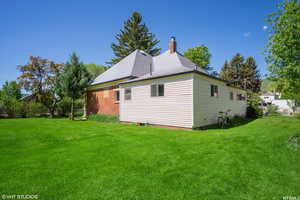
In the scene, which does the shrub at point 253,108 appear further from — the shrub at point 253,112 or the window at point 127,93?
the window at point 127,93

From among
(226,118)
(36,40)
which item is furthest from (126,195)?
(36,40)

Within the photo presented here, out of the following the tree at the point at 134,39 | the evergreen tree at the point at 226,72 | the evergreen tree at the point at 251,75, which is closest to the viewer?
the tree at the point at 134,39

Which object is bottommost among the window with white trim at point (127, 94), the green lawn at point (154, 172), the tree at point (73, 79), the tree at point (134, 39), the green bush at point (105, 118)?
the green lawn at point (154, 172)

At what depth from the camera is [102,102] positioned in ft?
49.8

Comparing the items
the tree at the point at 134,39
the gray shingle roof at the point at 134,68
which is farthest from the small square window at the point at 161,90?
the tree at the point at 134,39

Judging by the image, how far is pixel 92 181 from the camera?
2.70 meters

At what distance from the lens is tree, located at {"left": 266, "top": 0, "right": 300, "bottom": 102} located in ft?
15.3

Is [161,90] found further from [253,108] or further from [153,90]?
[253,108]

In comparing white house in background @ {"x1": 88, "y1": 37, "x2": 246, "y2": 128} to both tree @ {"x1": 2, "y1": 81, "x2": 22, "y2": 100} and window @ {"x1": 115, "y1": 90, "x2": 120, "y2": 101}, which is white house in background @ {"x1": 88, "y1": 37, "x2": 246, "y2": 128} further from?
tree @ {"x1": 2, "y1": 81, "x2": 22, "y2": 100}

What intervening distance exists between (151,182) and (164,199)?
1.69 feet

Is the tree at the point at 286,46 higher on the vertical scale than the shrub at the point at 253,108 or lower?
higher

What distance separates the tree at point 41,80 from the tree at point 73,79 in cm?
427

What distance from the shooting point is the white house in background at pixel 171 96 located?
8.22 meters

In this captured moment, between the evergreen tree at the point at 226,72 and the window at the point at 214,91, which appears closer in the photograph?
the window at the point at 214,91
